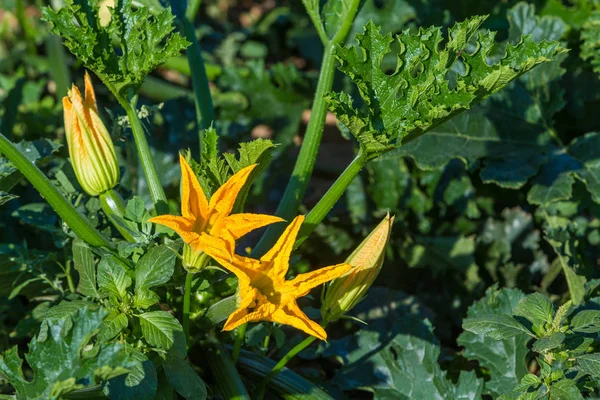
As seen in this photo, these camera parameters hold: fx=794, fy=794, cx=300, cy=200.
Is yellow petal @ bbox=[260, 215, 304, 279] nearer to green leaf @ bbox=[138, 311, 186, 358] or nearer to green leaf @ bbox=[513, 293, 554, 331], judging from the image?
green leaf @ bbox=[138, 311, 186, 358]

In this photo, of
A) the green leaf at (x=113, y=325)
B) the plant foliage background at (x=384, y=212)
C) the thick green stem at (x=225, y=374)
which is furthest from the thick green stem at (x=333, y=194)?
the green leaf at (x=113, y=325)

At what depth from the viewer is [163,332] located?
1537mm

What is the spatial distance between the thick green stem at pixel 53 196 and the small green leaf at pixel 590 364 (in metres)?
1.00

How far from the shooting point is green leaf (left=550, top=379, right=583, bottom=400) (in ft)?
4.97

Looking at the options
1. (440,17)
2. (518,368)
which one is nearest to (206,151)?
(518,368)

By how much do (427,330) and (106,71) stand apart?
3.38 feet

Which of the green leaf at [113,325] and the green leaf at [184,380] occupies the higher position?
the green leaf at [113,325]

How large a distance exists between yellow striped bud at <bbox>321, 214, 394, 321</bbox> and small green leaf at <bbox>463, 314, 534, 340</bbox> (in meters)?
0.22

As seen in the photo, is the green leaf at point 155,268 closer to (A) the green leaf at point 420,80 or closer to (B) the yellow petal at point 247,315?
(B) the yellow petal at point 247,315

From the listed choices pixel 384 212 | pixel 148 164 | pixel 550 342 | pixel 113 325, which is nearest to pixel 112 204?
pixel 148 164

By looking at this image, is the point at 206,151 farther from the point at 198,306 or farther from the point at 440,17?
the point at 440,17

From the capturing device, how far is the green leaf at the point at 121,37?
5.61ft

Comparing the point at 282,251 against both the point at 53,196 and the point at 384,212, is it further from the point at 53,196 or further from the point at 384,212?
the point at 384,212

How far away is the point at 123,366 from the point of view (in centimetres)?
136
